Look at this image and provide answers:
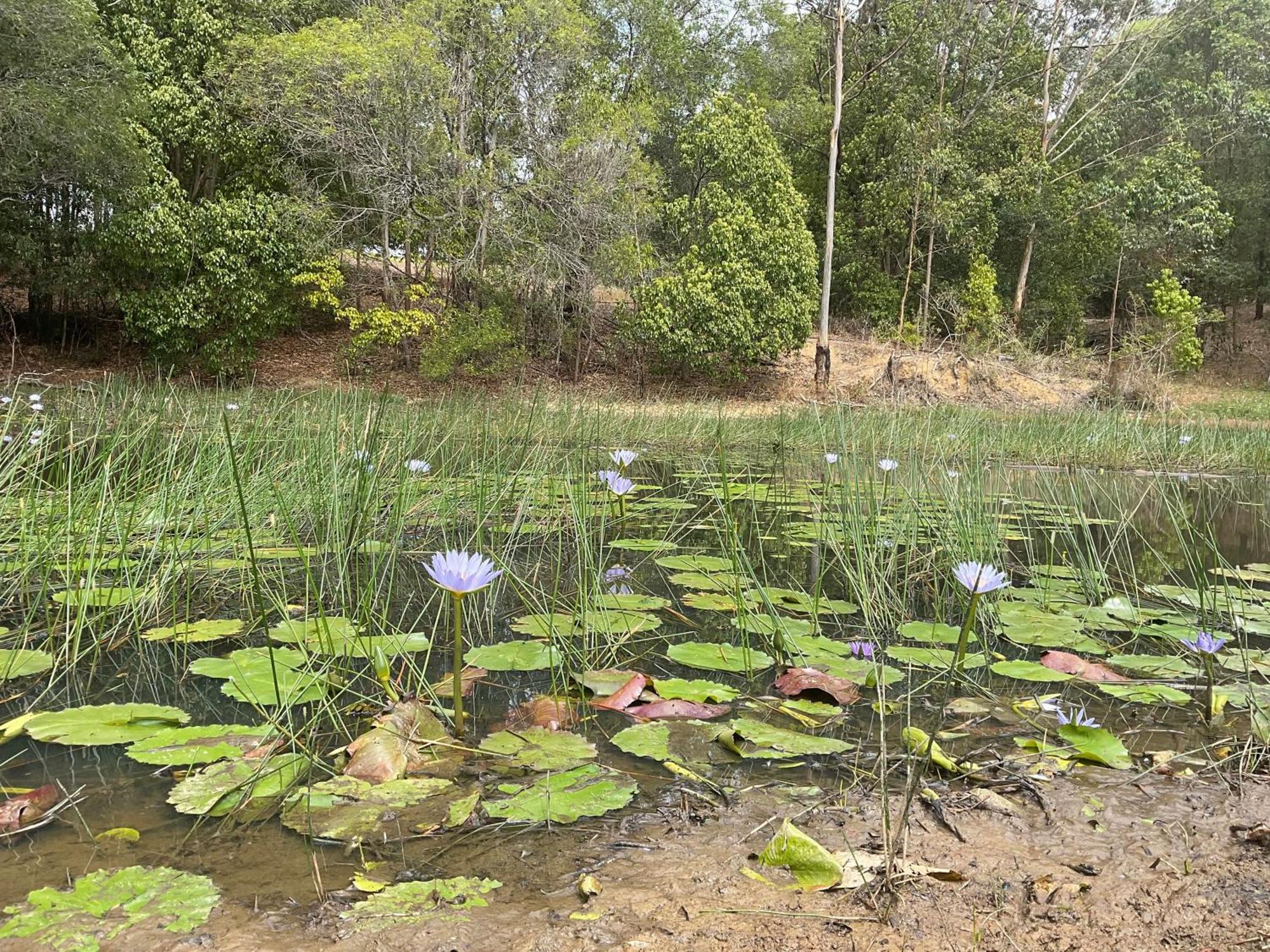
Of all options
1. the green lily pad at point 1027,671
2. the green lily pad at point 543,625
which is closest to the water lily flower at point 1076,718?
the green lily pad at point 1027,671

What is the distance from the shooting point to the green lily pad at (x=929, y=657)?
158 centimetres

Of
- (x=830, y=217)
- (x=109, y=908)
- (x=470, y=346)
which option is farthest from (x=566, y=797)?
(x=830, y=217)

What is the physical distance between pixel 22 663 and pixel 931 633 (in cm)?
184

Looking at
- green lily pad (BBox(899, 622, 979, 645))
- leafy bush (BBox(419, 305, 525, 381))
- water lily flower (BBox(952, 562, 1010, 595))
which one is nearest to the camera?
water lily flower (BBox(952, 562, 1010, 595))

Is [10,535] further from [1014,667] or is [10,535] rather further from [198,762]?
[1014,667]

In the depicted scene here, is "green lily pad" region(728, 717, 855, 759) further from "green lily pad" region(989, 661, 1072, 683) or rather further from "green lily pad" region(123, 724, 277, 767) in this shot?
"green lily pad" region(123, 724, 277, 767)

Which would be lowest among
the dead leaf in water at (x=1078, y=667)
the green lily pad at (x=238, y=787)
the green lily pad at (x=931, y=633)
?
the green lily pad at (x=931, y=633)

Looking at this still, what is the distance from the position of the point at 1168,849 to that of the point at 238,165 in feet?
46.2

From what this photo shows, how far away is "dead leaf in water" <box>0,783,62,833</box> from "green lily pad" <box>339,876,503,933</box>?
45 cm

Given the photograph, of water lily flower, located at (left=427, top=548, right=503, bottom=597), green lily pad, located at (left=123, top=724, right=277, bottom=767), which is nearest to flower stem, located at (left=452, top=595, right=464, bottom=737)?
water lily flower, located at (left=427, top=548, right=503, bottom=597)

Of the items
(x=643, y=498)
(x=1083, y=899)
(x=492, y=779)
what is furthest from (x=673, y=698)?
(x=643, y=498)

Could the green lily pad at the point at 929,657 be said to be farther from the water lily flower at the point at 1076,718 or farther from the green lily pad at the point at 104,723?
the green lily pad at the point at 104,723

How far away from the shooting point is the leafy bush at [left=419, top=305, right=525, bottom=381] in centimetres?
1074

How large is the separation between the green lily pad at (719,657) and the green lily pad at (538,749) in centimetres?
38
